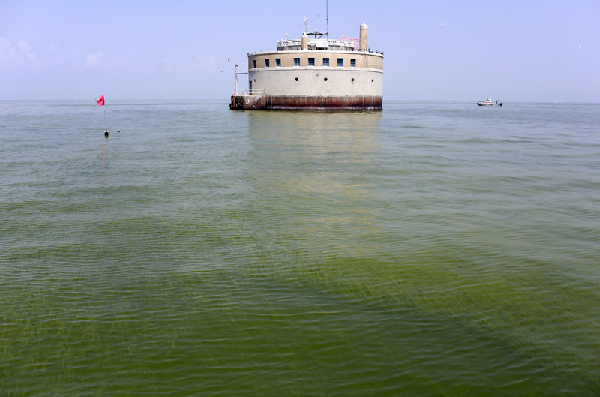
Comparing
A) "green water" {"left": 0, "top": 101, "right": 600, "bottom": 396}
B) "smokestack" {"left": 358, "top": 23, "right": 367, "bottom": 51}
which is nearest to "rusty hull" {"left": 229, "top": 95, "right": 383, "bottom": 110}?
"smokestack" {"left": 358, "top": 23, "right": 367, "bottom": 51}

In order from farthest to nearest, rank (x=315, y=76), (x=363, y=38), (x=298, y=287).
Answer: (x=363, y=38) < (x=315, y=76) < (x=298, y=287)

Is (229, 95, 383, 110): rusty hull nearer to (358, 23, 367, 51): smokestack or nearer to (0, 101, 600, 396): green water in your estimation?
(358, 23, 367, 51): smokestack

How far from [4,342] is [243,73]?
7543cm

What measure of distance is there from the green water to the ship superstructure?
51.0 metres

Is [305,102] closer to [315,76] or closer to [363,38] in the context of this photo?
[315,76]

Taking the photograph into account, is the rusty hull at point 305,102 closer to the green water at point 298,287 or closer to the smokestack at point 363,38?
the smokestack at point 363,38

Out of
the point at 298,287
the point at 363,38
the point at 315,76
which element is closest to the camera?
the point at 298,287

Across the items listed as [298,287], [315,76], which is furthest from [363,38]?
[298,287]

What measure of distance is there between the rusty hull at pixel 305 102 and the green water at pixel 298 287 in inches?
2004

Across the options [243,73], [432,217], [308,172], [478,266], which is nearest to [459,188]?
A: [432,217]

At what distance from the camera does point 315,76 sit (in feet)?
222

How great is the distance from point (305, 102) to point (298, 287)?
6215 cm

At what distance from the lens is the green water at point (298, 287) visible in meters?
5.96

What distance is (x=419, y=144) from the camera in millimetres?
34312
